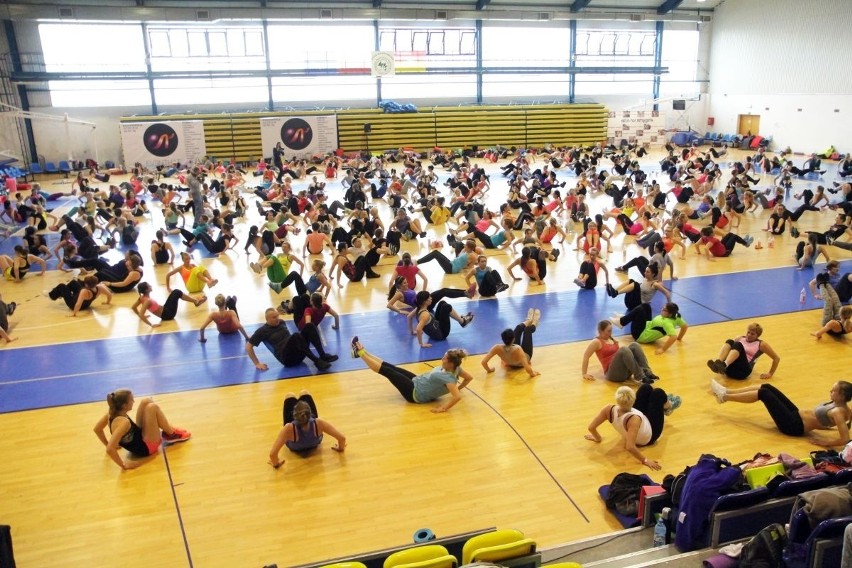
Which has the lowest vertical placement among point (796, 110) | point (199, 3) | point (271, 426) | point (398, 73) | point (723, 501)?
point (271, 426)

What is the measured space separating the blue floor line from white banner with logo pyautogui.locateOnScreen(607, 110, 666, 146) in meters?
31.2

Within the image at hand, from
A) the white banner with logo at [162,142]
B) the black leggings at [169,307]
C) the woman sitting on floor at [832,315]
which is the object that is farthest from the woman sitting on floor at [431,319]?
the white banner with logo at [162,142]

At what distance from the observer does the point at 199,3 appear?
34375 mm

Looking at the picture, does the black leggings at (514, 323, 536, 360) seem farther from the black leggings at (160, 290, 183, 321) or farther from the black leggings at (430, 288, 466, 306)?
the black leggings at (160, 290, 183, 321)

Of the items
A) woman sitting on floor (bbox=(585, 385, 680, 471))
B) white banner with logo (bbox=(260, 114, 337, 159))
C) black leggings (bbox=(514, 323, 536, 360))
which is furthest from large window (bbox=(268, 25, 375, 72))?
woman sitting on floor (bbox=(585, 385, 680, 471))

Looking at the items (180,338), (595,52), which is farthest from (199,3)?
(180,338)

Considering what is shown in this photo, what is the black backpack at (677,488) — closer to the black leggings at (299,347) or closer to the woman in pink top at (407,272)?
the black leggings at (299,347)

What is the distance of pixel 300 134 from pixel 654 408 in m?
32.5

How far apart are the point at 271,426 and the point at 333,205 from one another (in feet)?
42.3

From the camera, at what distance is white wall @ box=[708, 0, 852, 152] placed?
116 feet

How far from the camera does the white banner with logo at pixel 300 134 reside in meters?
36.8

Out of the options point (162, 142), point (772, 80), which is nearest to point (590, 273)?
point (162, 142)

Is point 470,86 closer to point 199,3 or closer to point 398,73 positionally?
point 398,73

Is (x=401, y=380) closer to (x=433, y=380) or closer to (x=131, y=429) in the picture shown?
(x=433, y=380)
